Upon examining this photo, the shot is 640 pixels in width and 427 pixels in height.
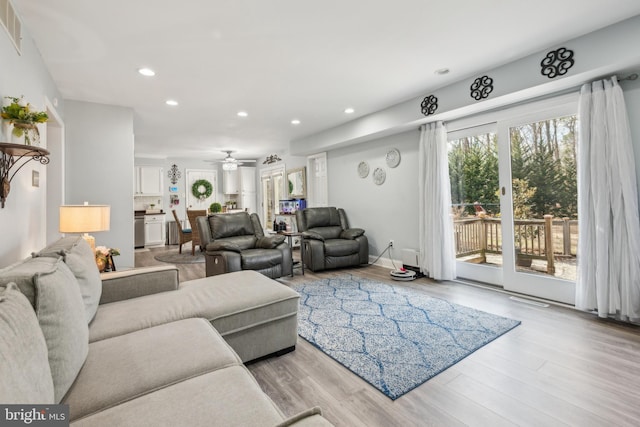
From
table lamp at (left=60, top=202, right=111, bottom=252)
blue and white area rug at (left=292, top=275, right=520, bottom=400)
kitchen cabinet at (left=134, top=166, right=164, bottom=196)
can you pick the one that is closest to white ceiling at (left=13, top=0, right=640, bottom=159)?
table lamp at (left=60, top=202, right=111, bottom=252)

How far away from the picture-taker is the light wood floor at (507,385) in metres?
1.58

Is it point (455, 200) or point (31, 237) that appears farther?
point (455, 200)

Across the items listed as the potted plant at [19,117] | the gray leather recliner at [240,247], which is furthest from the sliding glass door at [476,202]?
the potted plant at [19,117]

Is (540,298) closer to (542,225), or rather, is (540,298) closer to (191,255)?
(542,225)

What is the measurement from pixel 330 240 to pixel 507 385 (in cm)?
343

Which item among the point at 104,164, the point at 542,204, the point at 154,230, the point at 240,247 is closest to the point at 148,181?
the point at 154,230

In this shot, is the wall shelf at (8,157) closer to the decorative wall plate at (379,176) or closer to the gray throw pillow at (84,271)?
the gray throw pillow at (84,271)

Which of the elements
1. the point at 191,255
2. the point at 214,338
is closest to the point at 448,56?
the point at 214,338

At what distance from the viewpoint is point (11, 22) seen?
194 centimetres

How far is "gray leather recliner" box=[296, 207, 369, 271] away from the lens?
15.5ft

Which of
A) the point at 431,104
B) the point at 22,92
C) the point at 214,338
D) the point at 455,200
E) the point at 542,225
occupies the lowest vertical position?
the point at 214,338

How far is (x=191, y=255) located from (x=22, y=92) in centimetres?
476

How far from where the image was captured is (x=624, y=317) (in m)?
2.64

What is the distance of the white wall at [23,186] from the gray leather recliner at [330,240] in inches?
123
